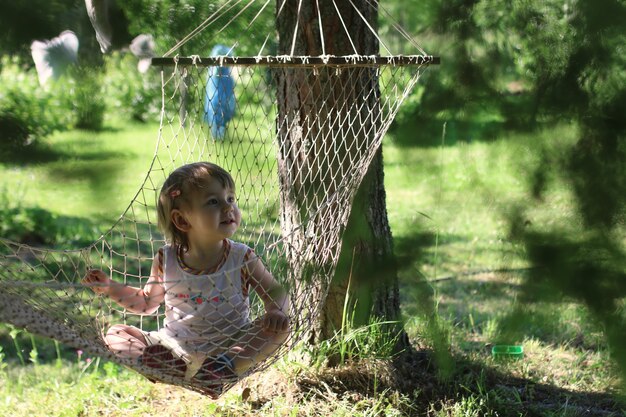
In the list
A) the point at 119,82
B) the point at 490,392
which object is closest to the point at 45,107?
the point at 119,82

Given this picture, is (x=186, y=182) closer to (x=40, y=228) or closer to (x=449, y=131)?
(x=449, y=131)

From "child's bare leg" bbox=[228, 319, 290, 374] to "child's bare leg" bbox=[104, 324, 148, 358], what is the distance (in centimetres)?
24

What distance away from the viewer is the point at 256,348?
208cm

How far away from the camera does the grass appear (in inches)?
36.9

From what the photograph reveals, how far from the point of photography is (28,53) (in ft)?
2.73

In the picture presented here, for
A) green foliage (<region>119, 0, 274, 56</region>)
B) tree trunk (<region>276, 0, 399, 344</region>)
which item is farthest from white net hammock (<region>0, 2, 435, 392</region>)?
green foliage (<region>119, 0, 274, 56</region>)

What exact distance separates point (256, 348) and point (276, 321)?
92mm

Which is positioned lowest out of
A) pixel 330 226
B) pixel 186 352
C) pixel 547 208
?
pixel 186 352

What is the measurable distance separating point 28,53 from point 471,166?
24.1 inches

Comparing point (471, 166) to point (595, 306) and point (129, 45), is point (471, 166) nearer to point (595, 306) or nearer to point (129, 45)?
point (595, 306)

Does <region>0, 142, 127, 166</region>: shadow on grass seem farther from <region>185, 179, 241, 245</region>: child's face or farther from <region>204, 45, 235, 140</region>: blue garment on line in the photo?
<region>185, 179, 241, 245</region>: child's face

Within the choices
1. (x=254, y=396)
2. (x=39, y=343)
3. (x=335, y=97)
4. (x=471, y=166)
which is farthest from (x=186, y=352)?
(x=39, y=343)

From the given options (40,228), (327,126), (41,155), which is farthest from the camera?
(40,228)

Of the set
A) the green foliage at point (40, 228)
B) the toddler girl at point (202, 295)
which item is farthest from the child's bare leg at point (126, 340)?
the green foliage at point (40, 228)
